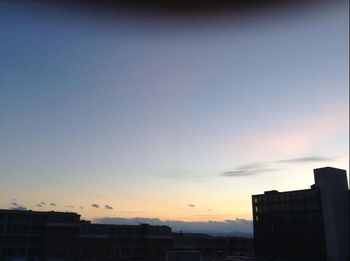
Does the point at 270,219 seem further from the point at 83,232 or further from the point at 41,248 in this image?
the point at 41,248

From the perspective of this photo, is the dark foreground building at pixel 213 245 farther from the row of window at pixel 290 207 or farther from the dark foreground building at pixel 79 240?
the row of window at pixel 290 207

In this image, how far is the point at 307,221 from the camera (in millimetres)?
69938

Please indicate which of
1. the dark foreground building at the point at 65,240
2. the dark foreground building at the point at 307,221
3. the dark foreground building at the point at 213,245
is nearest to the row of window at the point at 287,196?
the dark foreground building at the point at 307,221

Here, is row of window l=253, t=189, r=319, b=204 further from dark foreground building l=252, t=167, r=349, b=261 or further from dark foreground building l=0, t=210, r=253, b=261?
dark foreground building l=0, t=210, r=253, b=261

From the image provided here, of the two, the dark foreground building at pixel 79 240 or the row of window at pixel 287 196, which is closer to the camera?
the row of window at pixel 287 196

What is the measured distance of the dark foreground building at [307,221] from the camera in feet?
210

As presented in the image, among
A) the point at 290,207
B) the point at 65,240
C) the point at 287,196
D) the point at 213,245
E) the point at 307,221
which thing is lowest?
the point at 213,245

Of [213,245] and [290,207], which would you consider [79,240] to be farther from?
[290,207]

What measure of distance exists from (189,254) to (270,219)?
70.9 feet

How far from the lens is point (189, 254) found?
65125mm

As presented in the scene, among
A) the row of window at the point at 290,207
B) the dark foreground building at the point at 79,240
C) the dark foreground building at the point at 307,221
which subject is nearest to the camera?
the dark foreground building at the point at 307,221

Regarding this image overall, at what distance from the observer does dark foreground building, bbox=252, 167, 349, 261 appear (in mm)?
64125

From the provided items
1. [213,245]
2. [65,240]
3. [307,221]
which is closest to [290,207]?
Result: [307,221]

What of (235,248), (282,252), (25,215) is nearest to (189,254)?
(282,252)
